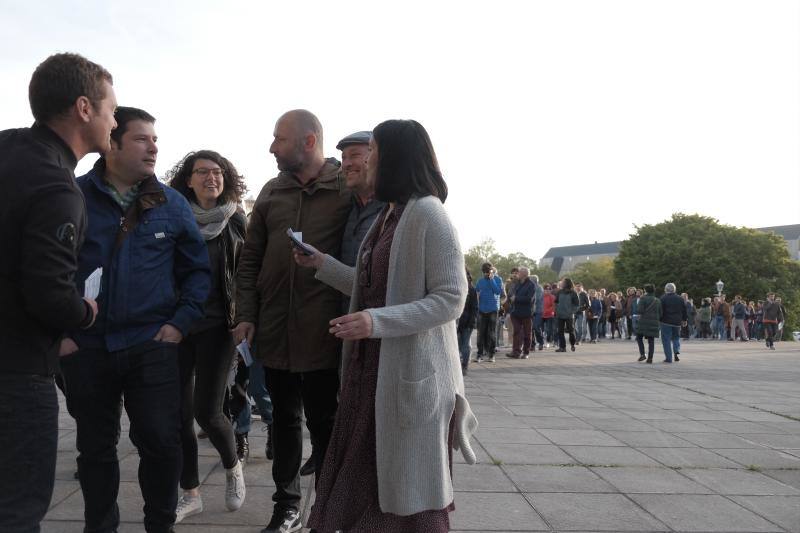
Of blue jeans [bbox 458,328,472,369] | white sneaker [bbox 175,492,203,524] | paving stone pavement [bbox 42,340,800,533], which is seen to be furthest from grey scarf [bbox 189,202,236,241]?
blue jeans [bbox 458,328,472,369]

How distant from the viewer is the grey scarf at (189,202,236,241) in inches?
160

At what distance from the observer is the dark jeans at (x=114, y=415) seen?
2.91m

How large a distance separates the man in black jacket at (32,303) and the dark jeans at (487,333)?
1125 cm

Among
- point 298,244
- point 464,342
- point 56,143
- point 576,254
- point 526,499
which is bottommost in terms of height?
point 526,499

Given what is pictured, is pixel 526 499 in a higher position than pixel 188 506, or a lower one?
lower

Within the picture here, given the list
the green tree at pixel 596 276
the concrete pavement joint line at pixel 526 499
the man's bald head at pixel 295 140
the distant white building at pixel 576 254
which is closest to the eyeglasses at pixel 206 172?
the man's bald head at pixel 295 140

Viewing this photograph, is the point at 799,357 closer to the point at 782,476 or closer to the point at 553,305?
the point at 553,305

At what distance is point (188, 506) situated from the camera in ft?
12.2

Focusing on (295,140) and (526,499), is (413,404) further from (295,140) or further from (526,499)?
(526,499)

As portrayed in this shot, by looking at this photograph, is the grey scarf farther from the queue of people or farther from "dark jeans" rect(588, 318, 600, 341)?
"dark jeans" rect(588, 318, 600, 341)

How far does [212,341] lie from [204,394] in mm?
297

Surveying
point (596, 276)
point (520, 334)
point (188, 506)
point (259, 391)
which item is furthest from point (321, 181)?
point (596, 276)

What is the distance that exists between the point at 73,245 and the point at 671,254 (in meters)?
54.9

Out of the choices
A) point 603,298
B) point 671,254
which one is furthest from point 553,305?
point 671,254
